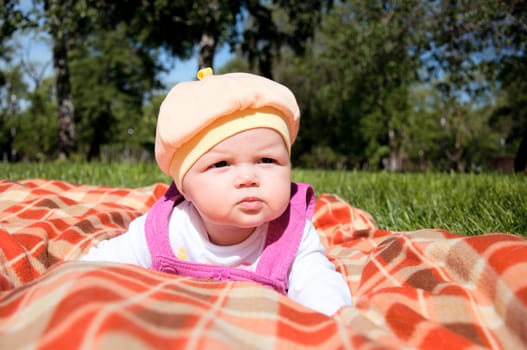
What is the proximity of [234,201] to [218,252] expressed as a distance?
0.34 meters

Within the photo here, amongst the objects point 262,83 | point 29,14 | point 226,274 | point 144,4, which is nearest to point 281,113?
point 262,83

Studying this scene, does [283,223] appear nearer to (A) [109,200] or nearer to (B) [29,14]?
(A) [109,200]

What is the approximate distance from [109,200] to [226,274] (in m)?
1.87

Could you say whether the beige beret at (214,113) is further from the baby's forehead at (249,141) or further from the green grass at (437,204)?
the green grass at (437,204)

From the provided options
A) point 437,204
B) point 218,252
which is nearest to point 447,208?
point 437,204

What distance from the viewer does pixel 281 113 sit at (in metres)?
1.75

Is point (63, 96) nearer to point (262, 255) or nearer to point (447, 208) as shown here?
point (447, 208)

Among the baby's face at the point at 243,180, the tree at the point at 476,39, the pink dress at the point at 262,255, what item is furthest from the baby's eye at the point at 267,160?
the tree at the point at 476,39

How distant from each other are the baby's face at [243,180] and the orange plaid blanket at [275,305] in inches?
10.8

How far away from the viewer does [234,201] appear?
1580mm

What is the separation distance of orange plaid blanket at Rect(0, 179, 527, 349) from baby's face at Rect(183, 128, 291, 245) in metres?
0.27

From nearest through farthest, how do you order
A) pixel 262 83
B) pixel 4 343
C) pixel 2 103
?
pixel 4 343
pixel 262 83
pixel 2 103

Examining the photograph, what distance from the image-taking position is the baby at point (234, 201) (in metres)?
1.60

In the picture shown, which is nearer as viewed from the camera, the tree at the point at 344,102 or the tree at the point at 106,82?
the tree at the point at 344,102
